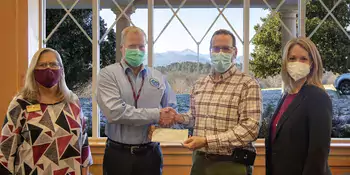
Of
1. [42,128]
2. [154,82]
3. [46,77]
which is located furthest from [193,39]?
[42,128]

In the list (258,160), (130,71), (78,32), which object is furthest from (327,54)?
(78,32)

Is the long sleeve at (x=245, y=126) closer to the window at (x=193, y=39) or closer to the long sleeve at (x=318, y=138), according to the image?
the long sleeve at (x=318, y=138)

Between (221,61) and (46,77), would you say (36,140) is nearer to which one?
(46,77)

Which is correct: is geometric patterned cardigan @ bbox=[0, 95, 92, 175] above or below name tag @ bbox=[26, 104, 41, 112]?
below

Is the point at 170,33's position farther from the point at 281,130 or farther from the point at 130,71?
the point at 281,130

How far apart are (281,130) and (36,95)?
3.88ft

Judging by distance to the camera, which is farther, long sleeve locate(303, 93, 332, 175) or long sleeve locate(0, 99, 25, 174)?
long sleeve locate(0, 99, 25, 174)

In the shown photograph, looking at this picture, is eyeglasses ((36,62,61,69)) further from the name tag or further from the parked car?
the parked car

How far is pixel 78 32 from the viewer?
2.80m

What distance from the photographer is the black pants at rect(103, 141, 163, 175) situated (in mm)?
1935

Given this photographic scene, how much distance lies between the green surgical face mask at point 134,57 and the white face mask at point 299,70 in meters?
0.79

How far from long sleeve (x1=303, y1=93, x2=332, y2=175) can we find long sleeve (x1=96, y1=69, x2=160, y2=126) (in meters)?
0.77

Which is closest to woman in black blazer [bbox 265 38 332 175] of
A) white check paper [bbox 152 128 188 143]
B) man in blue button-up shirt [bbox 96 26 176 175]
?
white check paper [bbox 152 128 188 143]

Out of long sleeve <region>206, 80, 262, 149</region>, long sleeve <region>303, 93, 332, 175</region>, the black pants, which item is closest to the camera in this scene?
long sleeve <region>303, 93, 332, 175</region>
